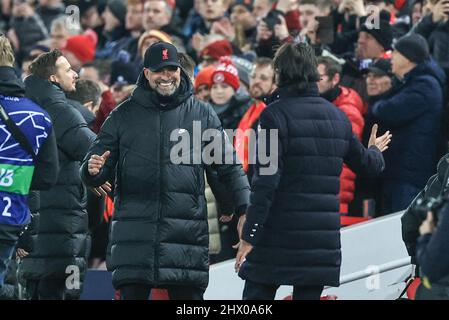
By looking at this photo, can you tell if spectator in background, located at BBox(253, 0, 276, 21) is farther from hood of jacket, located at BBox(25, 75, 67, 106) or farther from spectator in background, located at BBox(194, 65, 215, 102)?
hood of jacket, located at BBox(25, 75, 67, 106)

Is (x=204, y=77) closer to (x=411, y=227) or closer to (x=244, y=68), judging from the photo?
(x=244, y=68)

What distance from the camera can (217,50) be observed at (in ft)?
47.0

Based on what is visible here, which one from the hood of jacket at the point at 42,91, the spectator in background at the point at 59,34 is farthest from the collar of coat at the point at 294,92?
the spectator in background at the point at 59,34

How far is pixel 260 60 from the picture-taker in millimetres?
12750

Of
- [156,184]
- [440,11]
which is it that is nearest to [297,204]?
[156,184]

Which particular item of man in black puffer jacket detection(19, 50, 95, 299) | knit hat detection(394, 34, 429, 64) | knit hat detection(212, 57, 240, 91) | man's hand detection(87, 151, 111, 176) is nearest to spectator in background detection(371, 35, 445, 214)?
knit hat detection(394, 34, 429, 64)

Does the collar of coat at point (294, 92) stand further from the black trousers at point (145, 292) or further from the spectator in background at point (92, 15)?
the spectator in background at point (92, 15)

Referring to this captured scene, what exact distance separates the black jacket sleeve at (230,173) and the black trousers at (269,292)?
50cm

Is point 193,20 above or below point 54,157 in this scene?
above

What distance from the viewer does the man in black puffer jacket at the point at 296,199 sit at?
9.05m

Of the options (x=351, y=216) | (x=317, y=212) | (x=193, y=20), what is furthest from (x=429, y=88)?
(x=193, y=20)

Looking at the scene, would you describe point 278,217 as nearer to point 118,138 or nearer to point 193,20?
point 118,138

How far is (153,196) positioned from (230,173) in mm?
555

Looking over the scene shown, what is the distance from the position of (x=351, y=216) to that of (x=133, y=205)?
139 inches
